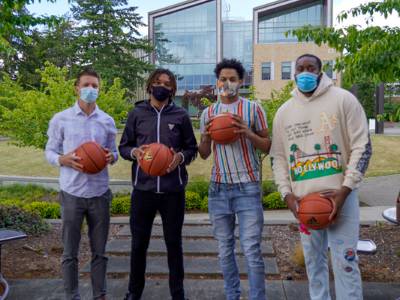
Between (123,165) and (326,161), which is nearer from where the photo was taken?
(326,161)

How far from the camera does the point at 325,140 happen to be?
10.8 feet

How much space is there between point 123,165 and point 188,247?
10.4 meters

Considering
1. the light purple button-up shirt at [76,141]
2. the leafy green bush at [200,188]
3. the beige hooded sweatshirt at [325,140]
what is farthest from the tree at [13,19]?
the leafy green bush at [200,188]

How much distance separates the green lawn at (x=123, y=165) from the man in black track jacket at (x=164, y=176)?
9.76 m

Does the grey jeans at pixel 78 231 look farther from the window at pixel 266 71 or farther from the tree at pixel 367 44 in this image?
the window at pixel 266 71

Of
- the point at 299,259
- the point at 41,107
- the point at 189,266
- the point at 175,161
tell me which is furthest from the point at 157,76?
the point at 41,107

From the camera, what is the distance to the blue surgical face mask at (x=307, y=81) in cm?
333

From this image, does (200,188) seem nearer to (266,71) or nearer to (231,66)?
(231,66)

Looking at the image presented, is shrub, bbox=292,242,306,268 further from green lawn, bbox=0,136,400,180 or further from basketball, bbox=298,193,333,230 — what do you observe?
green lawn, bbox=0,136,400,180

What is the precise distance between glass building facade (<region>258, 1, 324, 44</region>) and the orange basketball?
159ft

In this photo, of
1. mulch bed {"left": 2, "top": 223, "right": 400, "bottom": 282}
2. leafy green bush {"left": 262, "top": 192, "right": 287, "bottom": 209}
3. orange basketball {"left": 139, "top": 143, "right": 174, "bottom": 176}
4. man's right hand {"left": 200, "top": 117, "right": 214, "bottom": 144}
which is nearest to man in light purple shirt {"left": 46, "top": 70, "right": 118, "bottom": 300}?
orange basketball {"left": 139, "top": 143, "right": 174, "bottom": 176}

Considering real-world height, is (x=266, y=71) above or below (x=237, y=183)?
above

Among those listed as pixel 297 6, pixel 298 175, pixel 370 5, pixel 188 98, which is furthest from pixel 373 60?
pixel 297 6

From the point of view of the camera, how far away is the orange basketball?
12.1 ft
